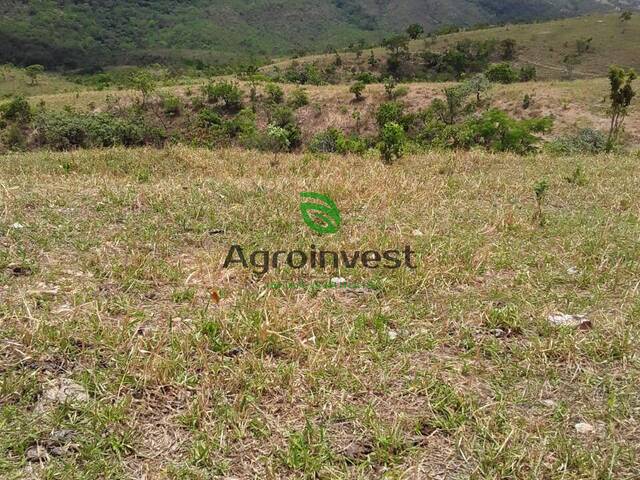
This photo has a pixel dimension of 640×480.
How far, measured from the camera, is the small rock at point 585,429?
237cm

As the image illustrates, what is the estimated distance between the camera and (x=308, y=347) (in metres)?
2.92

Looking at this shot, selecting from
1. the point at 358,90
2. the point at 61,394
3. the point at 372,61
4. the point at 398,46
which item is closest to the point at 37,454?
the point at 61,394

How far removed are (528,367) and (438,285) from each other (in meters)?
1.12

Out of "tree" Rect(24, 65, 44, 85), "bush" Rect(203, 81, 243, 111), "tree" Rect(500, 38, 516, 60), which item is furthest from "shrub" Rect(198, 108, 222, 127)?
"tree" Rect(24, 65, 44, 85)

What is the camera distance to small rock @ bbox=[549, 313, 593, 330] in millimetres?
3232

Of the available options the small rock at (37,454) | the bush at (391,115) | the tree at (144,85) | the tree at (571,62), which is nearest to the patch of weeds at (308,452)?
the small rock at (37,454)

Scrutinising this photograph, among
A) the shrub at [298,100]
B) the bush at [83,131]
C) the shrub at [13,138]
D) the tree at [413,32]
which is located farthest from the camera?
the tree at [413,32]

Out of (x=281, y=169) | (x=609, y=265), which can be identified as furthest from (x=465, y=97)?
(x=609, y=265)

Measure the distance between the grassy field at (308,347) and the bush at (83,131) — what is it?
31664 millimetres

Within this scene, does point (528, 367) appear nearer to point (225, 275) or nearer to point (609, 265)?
point (609, 265)

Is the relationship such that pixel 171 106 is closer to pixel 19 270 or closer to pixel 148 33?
pixel 19 270

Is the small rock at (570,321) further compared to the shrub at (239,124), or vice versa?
the shrub at (239,124)

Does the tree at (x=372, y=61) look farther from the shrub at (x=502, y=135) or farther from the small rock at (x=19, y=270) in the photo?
the small rock at (x=19, y=270)

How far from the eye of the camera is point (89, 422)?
91.3 inches
